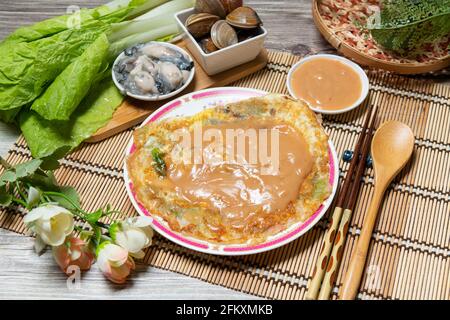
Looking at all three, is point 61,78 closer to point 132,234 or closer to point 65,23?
point 65,23

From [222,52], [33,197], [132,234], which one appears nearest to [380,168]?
[222,52]

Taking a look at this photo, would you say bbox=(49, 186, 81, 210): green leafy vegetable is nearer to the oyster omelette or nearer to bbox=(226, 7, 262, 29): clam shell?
the oyster omelette

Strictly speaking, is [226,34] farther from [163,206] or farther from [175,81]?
[163,206]

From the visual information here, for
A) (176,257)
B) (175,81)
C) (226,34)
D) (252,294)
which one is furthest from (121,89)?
(252,294)

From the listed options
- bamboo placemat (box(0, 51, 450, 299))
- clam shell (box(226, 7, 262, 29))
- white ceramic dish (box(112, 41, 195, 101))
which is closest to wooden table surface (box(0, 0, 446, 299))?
bamboo placemat (box(0, 51, 450, 299))

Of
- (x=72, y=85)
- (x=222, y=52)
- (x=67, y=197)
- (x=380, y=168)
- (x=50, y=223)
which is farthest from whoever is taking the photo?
(x=222, y=52)

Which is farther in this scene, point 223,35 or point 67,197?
point 223,35
